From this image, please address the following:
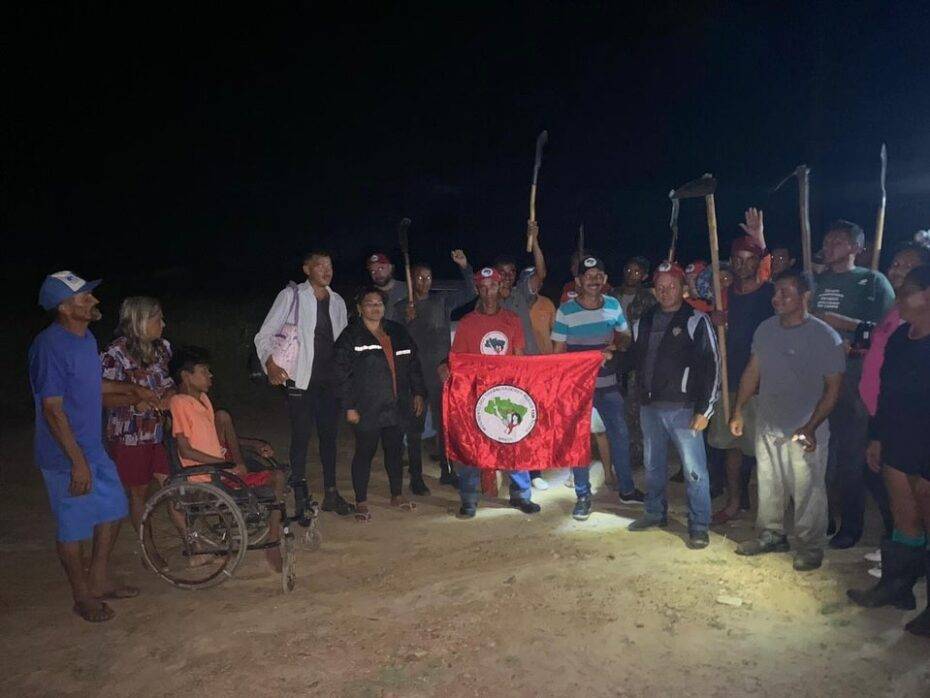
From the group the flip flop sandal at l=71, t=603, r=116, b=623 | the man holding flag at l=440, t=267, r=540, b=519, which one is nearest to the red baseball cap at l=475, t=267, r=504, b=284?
the man holding flag at l=440, t=267, r=540, b=519

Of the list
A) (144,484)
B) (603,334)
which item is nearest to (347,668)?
(144,484)

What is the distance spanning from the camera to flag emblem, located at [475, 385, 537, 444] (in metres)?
6.17

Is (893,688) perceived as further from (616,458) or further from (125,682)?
(125,682)

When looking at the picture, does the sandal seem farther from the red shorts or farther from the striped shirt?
the red shorts

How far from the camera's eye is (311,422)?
622 centimetres

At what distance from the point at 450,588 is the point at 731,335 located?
3.15 metres

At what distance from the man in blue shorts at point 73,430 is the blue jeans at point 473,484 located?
277 centimetres

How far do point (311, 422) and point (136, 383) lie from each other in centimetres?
168

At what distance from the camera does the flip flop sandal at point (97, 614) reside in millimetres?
4305

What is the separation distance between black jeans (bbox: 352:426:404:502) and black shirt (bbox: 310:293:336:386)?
56 cm

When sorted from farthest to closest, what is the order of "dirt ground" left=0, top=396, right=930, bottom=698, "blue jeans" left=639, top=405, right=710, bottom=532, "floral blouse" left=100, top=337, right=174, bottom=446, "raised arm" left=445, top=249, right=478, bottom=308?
1. "raised arm" left=445, top=249, right=478, bottom=308
2. "blue jeans" left=639, top=405, right=710, bottom=532
3. "floral blouse" left=100, top=337, right=174, bottom=446
4. "dirt ground" left=0, top=396, right=930, bottom=698

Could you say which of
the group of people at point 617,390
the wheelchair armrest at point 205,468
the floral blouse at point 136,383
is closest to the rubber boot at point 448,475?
the group of people at point 617,390

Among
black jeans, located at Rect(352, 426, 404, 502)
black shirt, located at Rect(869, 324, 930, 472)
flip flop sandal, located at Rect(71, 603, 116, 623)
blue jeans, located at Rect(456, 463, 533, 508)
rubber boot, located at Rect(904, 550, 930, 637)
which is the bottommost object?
rubber boot, located at Rect(904, 550, 930, 637)

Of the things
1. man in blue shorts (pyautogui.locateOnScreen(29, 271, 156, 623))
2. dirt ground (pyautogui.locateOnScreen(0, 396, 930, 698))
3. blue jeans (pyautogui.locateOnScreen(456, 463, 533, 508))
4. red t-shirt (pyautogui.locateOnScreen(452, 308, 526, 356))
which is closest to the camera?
dirt ground (pyautogui.locateOnScreen(0, 396, 930, 698))
